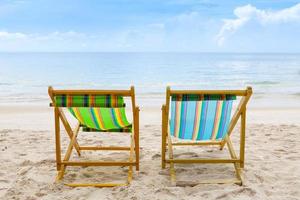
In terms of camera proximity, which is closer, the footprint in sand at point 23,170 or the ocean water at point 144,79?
the footprint in sand at point 23,170

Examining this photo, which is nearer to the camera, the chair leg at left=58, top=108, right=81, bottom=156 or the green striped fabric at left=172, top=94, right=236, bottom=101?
the green striped fabric at left=172, top=94, right=236, bottom=101

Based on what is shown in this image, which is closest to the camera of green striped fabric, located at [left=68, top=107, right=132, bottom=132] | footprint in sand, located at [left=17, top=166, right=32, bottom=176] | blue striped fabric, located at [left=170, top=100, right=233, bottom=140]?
blue striped fabric, located at [left=170, top=100, right=233, bottom=140]

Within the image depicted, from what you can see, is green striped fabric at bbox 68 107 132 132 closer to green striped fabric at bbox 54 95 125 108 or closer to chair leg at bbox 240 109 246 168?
green striped fabric at bbox 54 95 125 108

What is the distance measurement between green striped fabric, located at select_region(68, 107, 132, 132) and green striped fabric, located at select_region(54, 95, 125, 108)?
150 millimetres

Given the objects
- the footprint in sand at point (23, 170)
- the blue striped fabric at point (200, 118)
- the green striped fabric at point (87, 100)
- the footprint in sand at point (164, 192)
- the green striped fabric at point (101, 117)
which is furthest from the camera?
the footprint in sand at point (23, 170)

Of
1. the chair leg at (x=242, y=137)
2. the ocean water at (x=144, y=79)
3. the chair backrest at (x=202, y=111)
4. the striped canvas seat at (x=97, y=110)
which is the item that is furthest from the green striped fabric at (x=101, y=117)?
the ocean water at (x=144, y=79)

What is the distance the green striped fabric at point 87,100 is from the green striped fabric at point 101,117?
150mm

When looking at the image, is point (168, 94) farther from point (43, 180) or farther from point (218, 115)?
point (43, 180)

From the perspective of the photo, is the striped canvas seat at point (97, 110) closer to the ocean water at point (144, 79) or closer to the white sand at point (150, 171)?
the white sand at point (150, 171)

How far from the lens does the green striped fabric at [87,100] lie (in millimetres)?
3340

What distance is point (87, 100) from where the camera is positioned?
3.34m

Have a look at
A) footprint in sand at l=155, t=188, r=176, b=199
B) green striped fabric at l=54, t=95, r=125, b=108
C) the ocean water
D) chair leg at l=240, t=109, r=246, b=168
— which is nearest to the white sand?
footprint in sand at l=155, t=188, r=176, b=199

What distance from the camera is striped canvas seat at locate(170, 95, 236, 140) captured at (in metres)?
3.39

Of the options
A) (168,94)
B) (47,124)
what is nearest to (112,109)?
(168,94)
